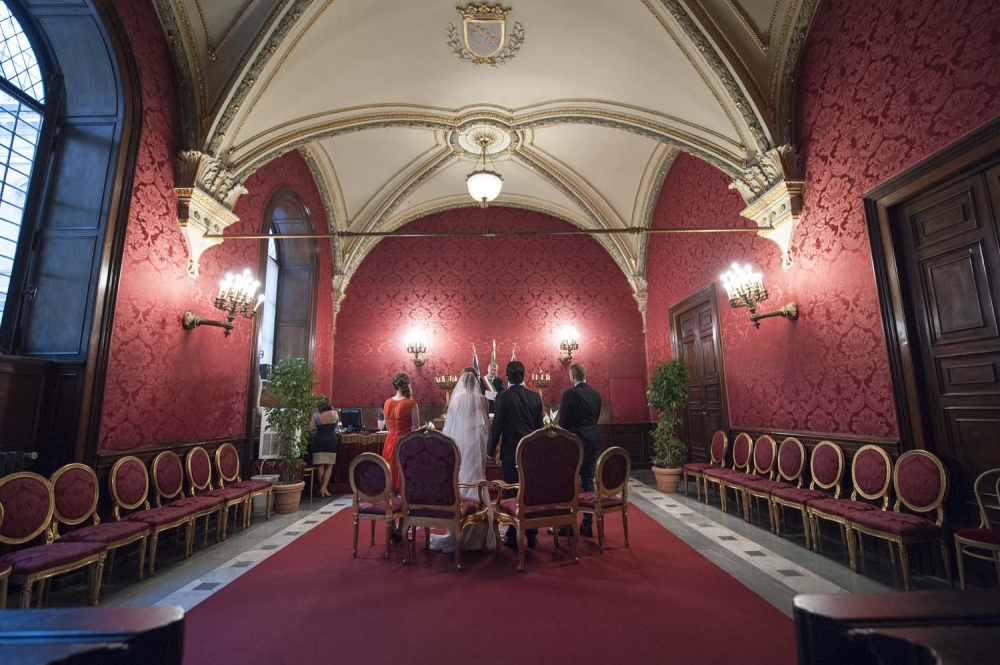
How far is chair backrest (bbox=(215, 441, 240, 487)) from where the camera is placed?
4.72 meters

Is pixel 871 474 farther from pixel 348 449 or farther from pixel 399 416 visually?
pixel 348 449

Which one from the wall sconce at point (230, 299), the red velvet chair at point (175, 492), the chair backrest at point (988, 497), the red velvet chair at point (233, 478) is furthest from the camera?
the red velvet chair at point (233, 478)

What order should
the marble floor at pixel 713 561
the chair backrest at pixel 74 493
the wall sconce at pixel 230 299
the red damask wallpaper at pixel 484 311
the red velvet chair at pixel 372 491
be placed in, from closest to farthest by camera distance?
the marble floor at pixel 713 561 → the chair backrest at pixel 74 493 → the red velvet chair at pixel 372 491 → the wall sconce at pixel 230 299 → the red damask wallpaper at pixel 484 311

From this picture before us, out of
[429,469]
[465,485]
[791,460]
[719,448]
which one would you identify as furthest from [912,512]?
[429,469]

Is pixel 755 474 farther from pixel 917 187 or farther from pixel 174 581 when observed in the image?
pixel 174 581

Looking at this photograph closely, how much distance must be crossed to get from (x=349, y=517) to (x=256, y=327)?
2.68 meters

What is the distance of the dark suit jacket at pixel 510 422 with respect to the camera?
156 inches

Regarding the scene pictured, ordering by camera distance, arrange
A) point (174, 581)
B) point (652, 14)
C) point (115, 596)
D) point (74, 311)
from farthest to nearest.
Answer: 1. point (652, 14)
2. point (74, 311)
3. point (174, 581)
4. point (115, 596)

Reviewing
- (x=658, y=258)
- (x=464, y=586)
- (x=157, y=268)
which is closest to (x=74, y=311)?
(x=157, y=268)

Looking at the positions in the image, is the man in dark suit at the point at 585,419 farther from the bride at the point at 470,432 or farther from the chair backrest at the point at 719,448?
the chair backrest at the point at 719,448

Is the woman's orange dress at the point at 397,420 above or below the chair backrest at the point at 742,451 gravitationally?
above

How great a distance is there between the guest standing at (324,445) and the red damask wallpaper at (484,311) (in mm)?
2460

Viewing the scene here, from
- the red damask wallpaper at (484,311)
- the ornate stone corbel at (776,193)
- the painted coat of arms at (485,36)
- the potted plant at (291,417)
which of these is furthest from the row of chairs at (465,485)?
the red damask wallpaper at (484,311)

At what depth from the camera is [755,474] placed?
503 cm
